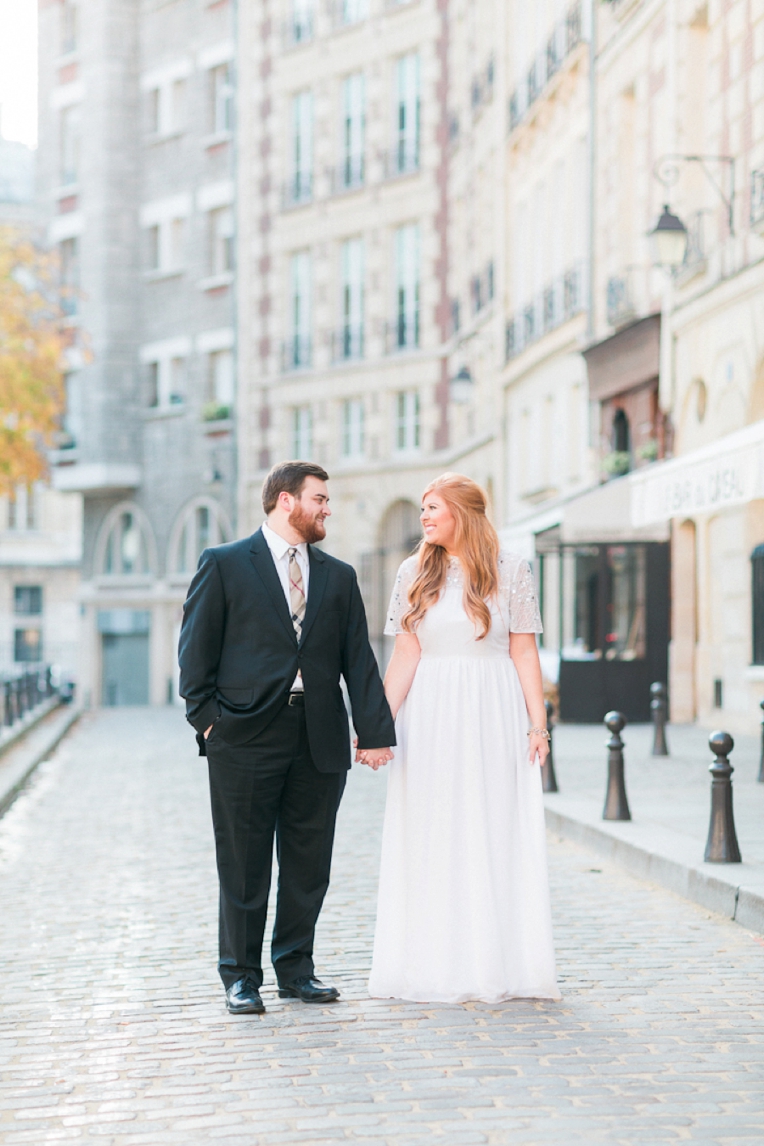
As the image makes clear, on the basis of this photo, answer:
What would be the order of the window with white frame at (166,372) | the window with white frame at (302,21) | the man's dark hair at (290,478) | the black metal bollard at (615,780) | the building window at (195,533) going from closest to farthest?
the man's dark hair at (290,478)
the black metal bollard at (615,780)
the window with white frame at (302,21)
the building window at (195,533)
the window with white frame at (166,372)

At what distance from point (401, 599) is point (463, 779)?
0.70 m

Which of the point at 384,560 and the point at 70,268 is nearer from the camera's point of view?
the point at 384,560

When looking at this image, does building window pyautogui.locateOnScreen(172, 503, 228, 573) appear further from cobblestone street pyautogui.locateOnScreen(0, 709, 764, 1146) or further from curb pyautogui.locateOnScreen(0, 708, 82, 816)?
cobblestone street pyautogui.locateOnScreen(0, 709, 764, 1146)

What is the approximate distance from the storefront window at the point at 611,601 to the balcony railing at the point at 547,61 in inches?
332

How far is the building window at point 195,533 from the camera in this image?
4188 cm

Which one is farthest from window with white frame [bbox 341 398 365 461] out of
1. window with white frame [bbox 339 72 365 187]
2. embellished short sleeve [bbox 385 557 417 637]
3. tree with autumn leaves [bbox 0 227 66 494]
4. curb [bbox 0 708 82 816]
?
embellished short sleeve [bbox 385 557 417 637]

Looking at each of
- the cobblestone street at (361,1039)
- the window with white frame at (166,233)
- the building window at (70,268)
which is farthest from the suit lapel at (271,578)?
the building window at (70,268)

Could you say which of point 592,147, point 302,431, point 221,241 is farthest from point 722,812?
point 221,241

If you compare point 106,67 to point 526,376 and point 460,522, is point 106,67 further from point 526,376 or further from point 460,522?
point 460,522

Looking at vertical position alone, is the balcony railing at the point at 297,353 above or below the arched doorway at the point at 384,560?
above

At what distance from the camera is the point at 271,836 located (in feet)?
20.0

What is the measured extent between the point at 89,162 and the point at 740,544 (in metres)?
30.0

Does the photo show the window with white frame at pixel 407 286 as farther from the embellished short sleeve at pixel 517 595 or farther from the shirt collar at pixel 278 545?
the shirt collar at pixel 278 545

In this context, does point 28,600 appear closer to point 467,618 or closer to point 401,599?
point 401,599
